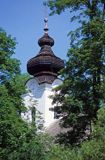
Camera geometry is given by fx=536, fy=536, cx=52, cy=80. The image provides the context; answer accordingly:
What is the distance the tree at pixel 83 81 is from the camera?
21891mm

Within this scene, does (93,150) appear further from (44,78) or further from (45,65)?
(44,78)

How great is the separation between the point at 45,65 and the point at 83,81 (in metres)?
20.3

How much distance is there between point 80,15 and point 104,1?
121 centimetres

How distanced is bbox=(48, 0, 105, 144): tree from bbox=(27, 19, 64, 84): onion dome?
19.3 meters

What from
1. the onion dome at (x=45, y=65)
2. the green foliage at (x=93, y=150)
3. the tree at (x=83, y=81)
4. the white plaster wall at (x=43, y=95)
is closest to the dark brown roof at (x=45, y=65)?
the onion dome at (x=45, y=65)

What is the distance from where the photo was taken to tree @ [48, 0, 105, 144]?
71.8 ft

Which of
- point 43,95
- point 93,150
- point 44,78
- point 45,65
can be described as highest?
point 45,65

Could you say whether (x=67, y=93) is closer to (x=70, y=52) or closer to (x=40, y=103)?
(x=70, y=52)

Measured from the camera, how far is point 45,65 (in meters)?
42.5

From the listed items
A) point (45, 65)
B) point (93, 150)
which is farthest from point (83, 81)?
point (45, 65)

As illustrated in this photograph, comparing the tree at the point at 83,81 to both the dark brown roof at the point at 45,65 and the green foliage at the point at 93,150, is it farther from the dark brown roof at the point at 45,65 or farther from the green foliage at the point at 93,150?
the dark brown roof at the point at 45,65

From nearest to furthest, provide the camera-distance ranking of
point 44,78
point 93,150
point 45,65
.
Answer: point 93,150, point 45,65, point 44,78

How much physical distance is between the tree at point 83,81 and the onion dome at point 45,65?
63.2 feet

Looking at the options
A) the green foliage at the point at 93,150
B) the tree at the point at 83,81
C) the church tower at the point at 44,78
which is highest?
the church tower at the point at 44,78
